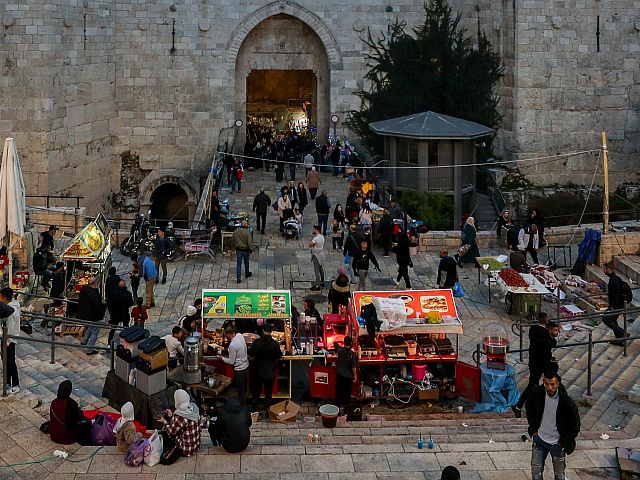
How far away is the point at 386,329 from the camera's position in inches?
491

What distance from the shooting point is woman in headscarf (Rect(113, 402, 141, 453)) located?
9250 millimetres

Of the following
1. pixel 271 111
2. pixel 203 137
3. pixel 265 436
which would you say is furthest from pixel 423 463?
pixel 271 111

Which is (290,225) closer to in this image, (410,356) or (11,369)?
(410,356)

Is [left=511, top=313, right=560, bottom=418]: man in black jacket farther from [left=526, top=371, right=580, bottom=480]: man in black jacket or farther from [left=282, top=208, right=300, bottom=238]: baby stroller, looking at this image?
[left=282, top=208, right=300, bottom=238]: baby stroller

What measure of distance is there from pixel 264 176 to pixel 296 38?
18.1ft

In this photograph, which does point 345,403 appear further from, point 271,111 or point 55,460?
point 271,111

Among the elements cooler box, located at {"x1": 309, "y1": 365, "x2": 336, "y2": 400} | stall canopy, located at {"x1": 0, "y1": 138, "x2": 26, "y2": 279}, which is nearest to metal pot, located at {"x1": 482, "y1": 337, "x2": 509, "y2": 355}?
cooler box, located at {"x1": 309, "y1": 365, "x2": 336, "y2": 400}

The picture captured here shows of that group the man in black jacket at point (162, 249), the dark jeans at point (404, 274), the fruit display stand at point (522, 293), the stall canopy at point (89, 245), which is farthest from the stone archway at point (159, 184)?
the fruit display stand at point (522, 293)

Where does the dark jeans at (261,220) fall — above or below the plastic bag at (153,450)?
above

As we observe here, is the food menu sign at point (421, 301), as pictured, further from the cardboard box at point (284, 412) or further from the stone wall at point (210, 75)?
the stone wall at point (210, 75)

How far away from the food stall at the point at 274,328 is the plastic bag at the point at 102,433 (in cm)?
269

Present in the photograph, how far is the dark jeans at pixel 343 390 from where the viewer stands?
12.0 m

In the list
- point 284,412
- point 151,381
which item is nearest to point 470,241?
point 284,412

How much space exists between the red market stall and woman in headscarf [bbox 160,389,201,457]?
309 centimetres
